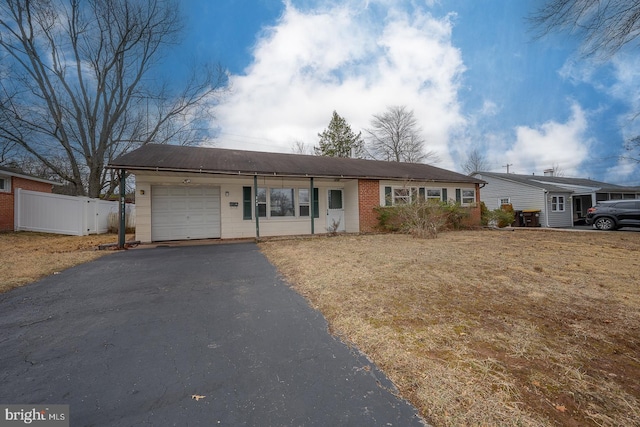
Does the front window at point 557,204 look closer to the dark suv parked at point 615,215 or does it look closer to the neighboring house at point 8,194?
the dark suv parked at point 615,215

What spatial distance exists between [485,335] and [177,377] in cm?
277

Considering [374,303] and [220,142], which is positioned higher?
[220,142]

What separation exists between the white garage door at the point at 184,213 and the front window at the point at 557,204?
23901mm

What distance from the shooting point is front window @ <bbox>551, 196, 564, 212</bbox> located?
1998 centimetres

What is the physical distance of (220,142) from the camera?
2156 centimetres

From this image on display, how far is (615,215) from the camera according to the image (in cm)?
1424

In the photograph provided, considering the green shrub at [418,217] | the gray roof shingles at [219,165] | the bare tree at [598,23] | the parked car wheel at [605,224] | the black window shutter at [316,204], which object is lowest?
the parked car wheel at [605,224]

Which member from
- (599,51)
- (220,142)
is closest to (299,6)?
(599,51)

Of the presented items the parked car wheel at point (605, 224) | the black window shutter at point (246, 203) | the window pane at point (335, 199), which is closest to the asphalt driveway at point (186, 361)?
the black window shutter at point (246, 203)

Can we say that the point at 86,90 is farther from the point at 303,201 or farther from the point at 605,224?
the point at 605,224

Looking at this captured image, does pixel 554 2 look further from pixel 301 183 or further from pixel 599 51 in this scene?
pixel 301 183

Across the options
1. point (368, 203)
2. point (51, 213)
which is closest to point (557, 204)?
point (368, 203)

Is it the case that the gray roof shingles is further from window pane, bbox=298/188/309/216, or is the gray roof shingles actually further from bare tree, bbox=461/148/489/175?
bare tree, bbox=461/148/489/175

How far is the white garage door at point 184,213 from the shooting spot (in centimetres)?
1060
